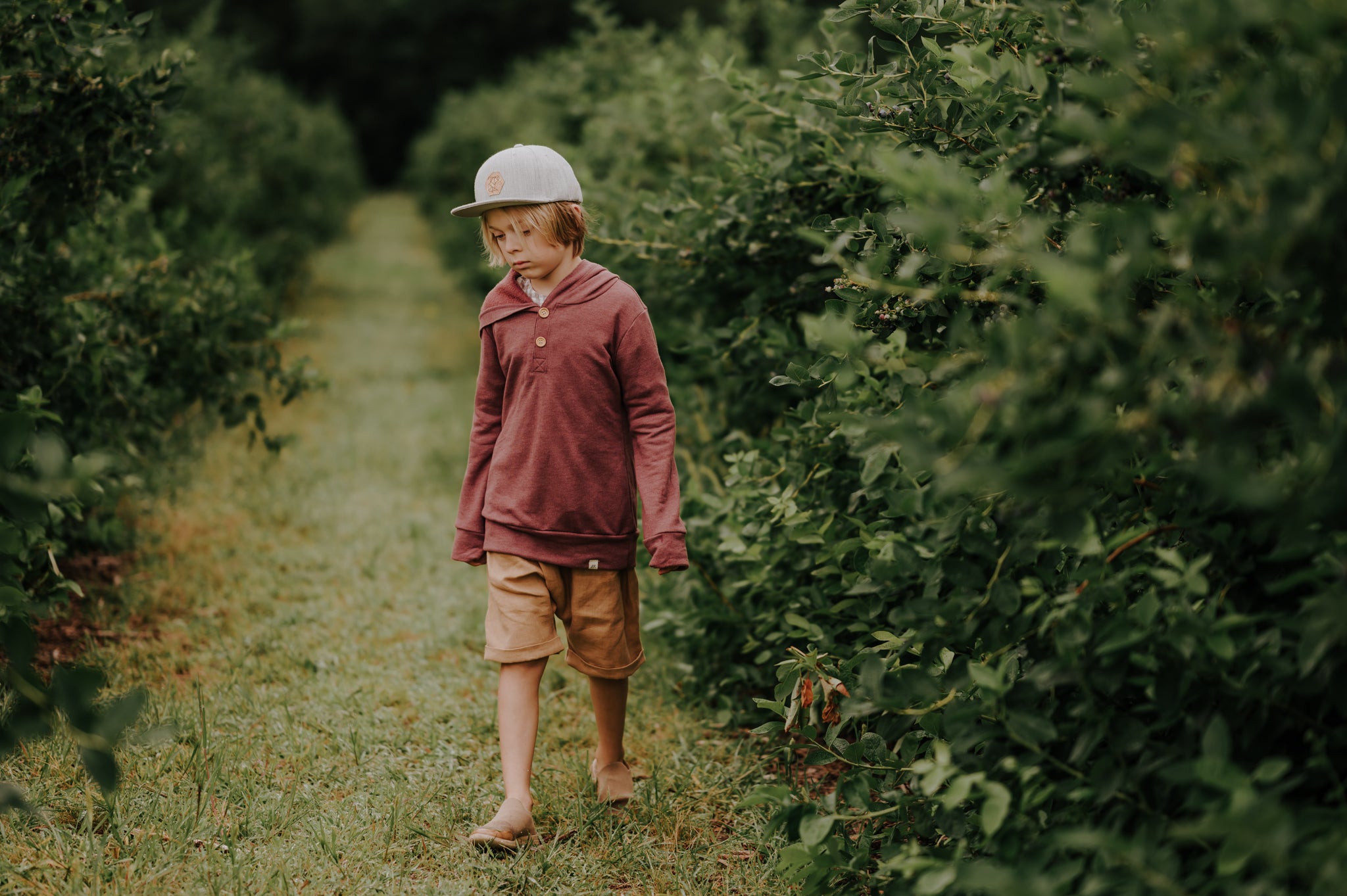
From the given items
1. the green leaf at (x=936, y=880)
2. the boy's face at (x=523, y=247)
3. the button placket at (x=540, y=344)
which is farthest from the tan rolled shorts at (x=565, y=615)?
the green leaf at (x=936, y=880)

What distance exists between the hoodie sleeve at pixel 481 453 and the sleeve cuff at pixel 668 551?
49 cm

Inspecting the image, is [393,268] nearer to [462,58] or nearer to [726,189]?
[726,189]

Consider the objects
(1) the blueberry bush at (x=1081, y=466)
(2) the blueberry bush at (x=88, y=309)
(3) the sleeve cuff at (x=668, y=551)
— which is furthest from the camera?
(2) the blueberry bush at (x=88, y=309)

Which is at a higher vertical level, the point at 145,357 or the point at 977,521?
the point at 977,521

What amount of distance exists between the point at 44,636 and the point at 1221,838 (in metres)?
3.67

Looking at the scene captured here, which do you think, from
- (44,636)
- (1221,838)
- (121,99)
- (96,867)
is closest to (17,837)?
(96,867)

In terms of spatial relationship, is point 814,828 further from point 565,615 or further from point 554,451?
point 554,451

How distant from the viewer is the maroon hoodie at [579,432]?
2.54 metres

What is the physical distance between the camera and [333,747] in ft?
9.77

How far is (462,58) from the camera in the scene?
38.1 meters

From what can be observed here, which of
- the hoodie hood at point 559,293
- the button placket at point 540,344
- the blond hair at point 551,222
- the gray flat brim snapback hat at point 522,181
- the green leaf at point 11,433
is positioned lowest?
the button placket at point 540,344

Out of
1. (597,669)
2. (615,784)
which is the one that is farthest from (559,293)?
(615,784)

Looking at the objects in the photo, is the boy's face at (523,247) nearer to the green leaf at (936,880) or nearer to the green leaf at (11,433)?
A: the green leaf at (11,433)

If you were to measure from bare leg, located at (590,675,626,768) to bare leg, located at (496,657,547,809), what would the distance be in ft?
0.64
